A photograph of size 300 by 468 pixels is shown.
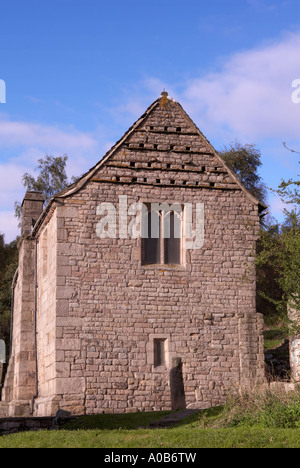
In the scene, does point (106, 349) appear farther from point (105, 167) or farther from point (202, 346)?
point (105, 167)

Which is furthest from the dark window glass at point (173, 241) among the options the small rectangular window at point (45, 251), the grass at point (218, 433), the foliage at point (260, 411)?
the foliage at point (260, 411)

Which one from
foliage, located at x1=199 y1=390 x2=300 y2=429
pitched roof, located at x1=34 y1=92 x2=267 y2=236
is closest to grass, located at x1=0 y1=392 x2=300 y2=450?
foliage, located at x1=199 y1=390 x2=300 y2=429

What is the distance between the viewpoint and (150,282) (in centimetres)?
1873

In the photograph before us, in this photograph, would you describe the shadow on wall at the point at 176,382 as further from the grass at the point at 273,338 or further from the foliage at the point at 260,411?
the grass at the point at 273,338

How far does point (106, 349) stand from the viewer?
18.0m

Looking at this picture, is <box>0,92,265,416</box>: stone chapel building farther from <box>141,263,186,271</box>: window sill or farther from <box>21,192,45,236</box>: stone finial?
<box>21,192,45,236</box>: stone finial

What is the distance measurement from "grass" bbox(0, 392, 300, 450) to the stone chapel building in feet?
10.2

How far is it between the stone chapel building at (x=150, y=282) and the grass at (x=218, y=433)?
3.12m

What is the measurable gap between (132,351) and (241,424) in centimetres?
578

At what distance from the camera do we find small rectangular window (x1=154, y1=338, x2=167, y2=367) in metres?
18.3

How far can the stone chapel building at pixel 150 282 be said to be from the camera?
58.9 feet

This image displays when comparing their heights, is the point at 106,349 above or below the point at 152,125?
below
